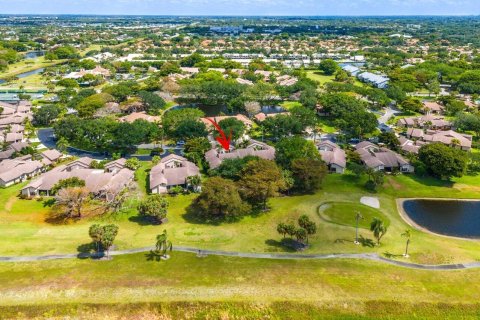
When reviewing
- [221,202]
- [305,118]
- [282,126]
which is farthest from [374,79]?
[221,202]

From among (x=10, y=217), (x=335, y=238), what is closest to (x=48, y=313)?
(x=10, y=217)

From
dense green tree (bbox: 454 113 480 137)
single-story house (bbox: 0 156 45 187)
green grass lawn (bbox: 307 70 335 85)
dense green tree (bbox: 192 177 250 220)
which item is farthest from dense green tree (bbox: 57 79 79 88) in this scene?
dense green tree (bbox: 454 113 480 137)

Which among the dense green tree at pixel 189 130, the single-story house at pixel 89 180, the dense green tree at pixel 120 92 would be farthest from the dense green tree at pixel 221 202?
the dense green tree at pixel 120 92

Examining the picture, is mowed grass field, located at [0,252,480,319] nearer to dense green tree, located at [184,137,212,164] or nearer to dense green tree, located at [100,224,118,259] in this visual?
dense green tree, located at [100,224,118,259]

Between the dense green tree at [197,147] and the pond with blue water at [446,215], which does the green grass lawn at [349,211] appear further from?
the dense green tree at [197,147]

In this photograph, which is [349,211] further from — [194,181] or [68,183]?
A: [68,183]

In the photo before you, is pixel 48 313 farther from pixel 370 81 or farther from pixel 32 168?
pixel 370 81
